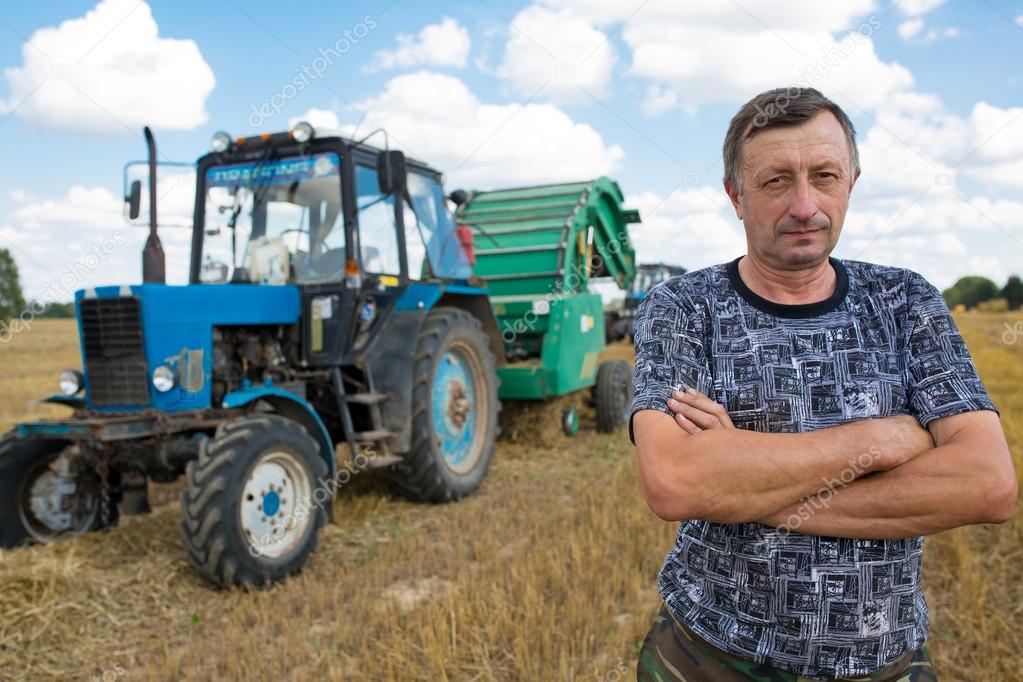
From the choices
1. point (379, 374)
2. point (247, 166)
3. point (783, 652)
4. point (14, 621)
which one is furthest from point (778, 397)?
point (247, 166)

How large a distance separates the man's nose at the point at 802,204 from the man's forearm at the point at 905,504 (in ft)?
1.66

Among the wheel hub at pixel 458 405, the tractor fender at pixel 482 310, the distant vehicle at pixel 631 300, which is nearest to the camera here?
the wheel hub at pixel 458 405

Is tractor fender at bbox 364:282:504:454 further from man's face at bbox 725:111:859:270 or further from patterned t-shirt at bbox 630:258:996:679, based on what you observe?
man's face at bbox 725:111:859:270

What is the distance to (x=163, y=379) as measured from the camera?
15.1 ft

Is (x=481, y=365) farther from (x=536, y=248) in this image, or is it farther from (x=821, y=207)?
(x=821, y=207)

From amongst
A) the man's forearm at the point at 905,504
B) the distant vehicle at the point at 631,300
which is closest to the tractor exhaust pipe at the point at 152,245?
the man's forearm at the point at 905,504

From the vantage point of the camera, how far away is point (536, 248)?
834cm

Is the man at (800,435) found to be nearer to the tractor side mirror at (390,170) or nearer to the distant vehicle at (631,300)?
the tractor side mirror at (390,170)

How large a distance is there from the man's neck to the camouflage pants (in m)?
0.68

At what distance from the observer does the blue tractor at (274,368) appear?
433cm

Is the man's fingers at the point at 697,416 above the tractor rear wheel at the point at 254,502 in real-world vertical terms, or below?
above

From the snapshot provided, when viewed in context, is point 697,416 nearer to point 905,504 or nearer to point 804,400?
point 804,400

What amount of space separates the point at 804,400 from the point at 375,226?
4324mm

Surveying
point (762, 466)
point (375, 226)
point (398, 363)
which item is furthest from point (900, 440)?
point (375, 226)
